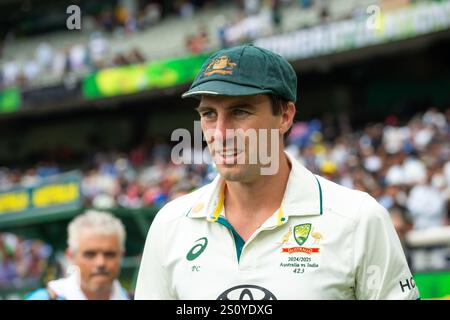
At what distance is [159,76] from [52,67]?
4.76 m

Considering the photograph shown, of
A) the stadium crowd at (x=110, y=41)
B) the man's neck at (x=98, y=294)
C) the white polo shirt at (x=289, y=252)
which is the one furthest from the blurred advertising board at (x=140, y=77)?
the white polo shirt at (x=289, y=252)

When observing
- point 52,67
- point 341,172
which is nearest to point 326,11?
point 341,172

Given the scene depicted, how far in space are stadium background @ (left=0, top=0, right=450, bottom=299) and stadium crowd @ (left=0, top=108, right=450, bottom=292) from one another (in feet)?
0.11

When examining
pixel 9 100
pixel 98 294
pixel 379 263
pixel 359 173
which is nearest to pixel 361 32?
pixel 359 173

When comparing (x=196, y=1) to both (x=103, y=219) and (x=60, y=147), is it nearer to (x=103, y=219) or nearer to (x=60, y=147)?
(x=60, y=147)

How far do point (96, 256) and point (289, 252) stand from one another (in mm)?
1777

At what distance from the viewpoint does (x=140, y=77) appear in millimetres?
22625

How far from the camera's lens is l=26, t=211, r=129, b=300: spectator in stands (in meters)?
3.90

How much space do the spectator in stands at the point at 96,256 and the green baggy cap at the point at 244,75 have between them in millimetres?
1682

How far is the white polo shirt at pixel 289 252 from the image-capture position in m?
2.29

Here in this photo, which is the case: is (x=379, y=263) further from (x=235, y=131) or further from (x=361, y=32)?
(x=361, y=32)

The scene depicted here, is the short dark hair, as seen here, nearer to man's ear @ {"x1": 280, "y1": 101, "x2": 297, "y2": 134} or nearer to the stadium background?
man's ear @ {"x1": 280, "y1": 101, "x2": 297, "y2": 134}

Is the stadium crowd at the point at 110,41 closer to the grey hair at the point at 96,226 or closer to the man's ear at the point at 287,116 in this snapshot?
the grey hair at the point at 96,226

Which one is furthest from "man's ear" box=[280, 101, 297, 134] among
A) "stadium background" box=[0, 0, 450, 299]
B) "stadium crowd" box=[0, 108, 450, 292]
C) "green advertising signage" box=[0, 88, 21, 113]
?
"green advertising signage" box=[0, 88, 21, 113]
